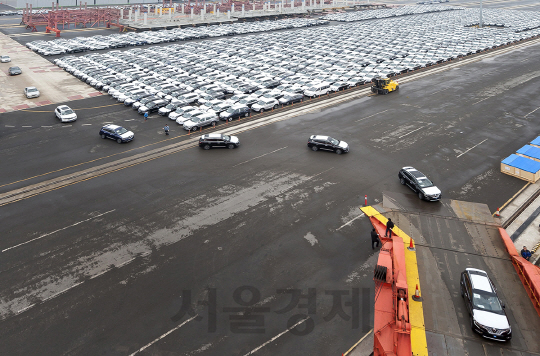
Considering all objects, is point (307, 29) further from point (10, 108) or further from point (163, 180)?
point (163, 180)

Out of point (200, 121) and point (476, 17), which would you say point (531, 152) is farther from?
point (476, 17)

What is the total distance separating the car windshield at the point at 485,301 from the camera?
46.0 ft

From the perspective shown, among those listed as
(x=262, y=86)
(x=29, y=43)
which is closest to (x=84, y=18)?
(x=29, y=43)

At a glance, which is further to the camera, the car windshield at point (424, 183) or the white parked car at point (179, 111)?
the white parked car at point (179, 111)

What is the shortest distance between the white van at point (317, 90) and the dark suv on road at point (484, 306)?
4185 cm

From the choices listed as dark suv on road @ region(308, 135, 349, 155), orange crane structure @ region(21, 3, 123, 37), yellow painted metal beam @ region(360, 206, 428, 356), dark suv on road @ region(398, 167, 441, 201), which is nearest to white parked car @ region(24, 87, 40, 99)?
dark suv on road @ region(308, 135, 349, 155)

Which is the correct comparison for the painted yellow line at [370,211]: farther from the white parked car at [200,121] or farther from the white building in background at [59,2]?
the white building in background at [59,2]

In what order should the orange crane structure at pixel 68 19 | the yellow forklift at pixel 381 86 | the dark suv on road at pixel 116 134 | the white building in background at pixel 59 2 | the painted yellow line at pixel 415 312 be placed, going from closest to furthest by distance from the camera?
the painted yellow line at pixel 415 312
the dark suv on road at pixel 116 134
the yellow forklift at pixel 381 86
the orange crane structure at pixel 68 19
the white building in background at pixel 59 2

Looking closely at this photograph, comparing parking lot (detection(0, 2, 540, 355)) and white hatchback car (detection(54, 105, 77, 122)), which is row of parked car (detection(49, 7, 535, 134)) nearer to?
parking lot (detection(0, 2, 540, 355))

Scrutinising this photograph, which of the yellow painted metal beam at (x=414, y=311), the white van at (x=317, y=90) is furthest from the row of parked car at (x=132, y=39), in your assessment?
the yellow painted metal beam at (x=414, y=311)

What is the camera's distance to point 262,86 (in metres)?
57.4

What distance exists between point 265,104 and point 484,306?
38829 mm

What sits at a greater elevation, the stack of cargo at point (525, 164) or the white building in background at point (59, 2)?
the white building in background at point (59, 2)

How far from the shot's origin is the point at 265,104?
162ft
